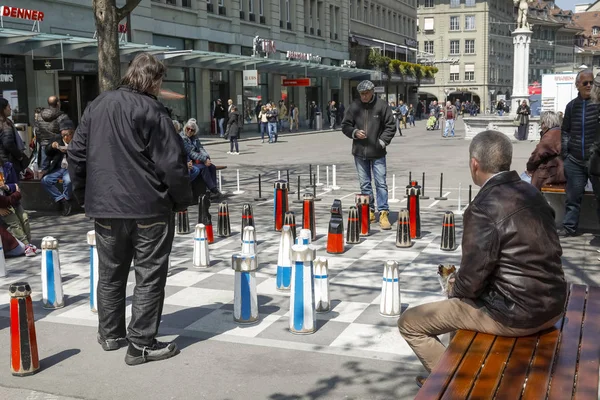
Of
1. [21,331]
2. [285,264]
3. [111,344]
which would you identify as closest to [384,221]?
[285,264]

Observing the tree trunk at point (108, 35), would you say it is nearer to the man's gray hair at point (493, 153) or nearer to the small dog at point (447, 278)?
the small dog at point (447, 278)

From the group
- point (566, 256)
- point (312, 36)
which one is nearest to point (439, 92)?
point (312, 36)

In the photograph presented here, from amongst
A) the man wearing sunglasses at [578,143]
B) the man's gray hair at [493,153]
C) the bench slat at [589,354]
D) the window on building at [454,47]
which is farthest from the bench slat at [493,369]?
the window on building at [454,47]

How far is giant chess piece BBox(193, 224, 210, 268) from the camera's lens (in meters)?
7.89

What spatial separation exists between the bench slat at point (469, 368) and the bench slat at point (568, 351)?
0.34 metres

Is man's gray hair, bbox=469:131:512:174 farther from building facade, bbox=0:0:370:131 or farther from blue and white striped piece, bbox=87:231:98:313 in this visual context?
building facade, bbox=0:0:370:131

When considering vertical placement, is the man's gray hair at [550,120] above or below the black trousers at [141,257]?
above

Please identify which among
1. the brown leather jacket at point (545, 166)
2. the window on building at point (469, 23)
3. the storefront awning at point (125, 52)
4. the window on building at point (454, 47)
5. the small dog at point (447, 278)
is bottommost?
the small dog at point (447, 278)

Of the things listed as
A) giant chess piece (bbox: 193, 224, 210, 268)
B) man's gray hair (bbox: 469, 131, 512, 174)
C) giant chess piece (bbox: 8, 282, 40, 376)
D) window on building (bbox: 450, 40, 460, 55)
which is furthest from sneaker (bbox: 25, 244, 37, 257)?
window on building (bbox: 450, 40, 460, 55)

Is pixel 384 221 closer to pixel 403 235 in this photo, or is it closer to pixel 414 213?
pixel 414 213

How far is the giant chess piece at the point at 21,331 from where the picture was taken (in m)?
4.83

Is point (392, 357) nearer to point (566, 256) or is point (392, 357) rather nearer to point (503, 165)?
point (503, 165)

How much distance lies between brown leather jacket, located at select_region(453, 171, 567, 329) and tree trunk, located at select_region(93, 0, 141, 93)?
982 centimetres

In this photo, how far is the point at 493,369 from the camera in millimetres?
3420
